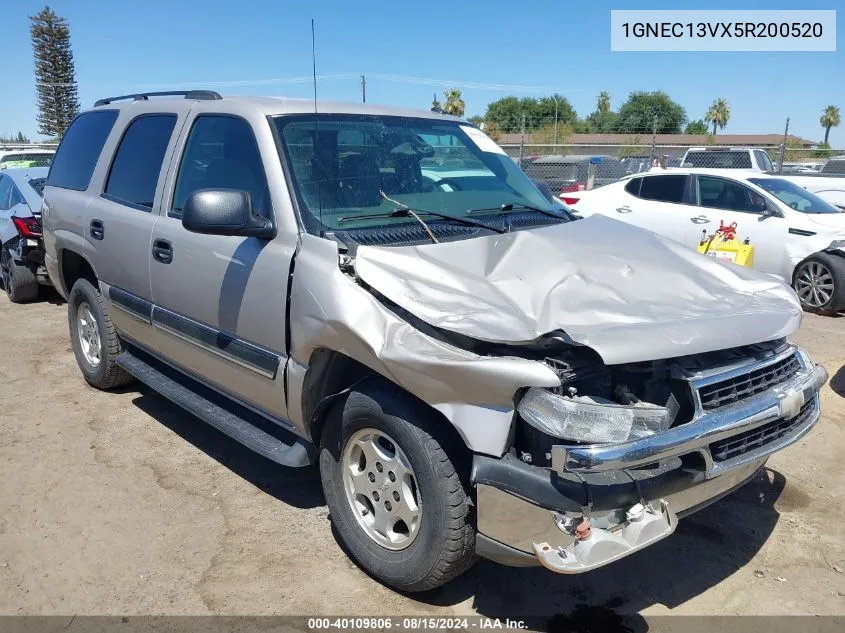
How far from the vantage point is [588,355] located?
2.51 metres

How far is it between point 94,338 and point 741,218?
306 inches

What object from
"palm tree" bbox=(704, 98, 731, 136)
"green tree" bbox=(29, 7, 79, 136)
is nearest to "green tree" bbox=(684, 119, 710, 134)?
"palm tree" bbox=(704, 98, 731, 136)

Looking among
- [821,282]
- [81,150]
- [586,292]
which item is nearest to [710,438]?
[586,292]

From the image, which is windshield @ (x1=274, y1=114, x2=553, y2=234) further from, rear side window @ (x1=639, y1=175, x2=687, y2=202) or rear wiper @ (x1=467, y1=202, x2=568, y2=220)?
rear side window @ (x1=639, y1=175, x2=687, y2=202)

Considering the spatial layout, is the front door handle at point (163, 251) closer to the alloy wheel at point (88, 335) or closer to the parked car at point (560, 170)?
the alloy wheel at point (88, 335)

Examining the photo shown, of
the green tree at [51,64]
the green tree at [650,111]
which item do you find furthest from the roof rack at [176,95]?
the green tree at [650,111]

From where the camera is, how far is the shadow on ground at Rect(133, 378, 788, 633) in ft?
9.64

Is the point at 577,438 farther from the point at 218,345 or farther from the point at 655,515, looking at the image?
the point at 218,345

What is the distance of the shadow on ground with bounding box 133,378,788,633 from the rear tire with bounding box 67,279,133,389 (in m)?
1.84

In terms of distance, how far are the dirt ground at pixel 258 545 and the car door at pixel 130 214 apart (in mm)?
855

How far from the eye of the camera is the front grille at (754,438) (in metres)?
2.65

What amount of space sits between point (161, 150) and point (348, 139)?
1.31 m

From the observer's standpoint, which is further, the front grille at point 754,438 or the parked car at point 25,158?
the parked car at point 25,158

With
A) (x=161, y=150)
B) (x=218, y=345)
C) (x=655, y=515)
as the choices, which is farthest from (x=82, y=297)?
(x=655, y=515)
